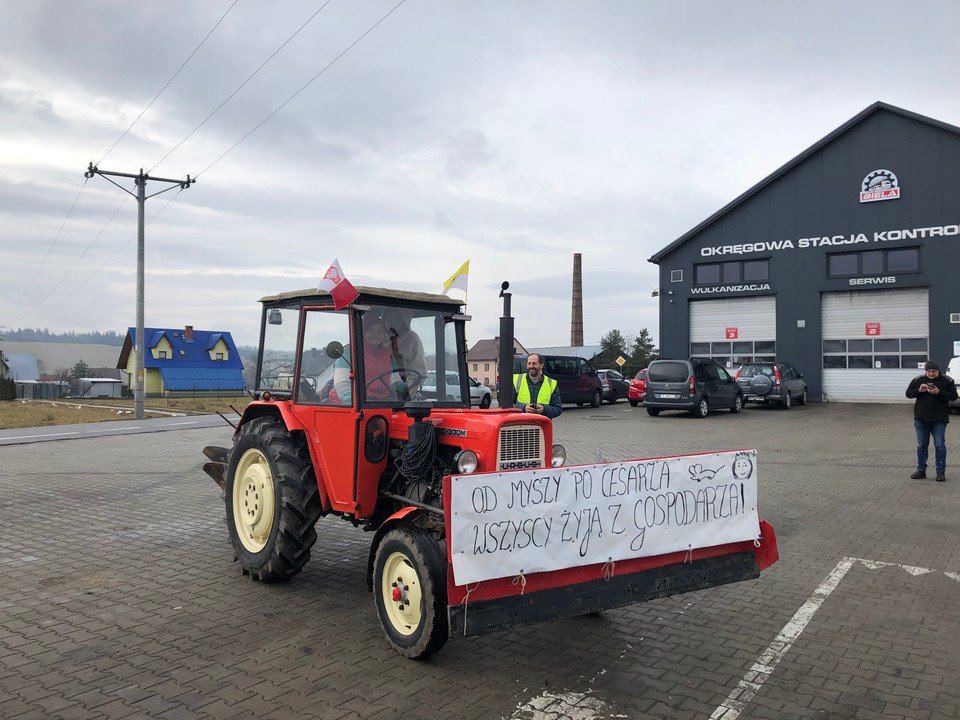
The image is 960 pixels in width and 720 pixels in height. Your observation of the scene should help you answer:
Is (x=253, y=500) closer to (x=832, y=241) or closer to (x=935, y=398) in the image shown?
(x=935, y=398)

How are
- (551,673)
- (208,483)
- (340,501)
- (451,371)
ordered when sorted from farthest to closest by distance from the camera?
1. (208,483)
2. (451,371)
3. (340,501)
4. (551,673)

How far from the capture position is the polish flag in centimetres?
521

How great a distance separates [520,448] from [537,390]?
2.51 m

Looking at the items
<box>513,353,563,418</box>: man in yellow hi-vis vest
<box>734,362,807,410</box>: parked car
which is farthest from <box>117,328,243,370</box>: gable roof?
<box>513,353,563,418</box>: man in yellow hi-vis vest

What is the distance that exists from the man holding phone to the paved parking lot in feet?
8.29

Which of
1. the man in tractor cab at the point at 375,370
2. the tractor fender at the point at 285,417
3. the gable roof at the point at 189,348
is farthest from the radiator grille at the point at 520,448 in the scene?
the gable roof at the point at 189,348

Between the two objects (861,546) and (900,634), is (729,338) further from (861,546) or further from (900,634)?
(900,634)

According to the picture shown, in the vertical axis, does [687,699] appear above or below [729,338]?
below

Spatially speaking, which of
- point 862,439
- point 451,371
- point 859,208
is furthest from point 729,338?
point 451,371

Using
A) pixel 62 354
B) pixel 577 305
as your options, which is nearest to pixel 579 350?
pixel 577 305

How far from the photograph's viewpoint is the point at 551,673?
13.9 ft

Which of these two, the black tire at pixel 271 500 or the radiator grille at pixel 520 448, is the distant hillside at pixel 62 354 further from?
the radiator grille at pixel 520 448

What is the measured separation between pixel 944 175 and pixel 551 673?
28.8m

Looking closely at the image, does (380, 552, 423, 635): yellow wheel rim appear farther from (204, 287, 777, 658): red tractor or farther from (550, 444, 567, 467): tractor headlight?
(550, 444, 567, 467): tractor headlight
